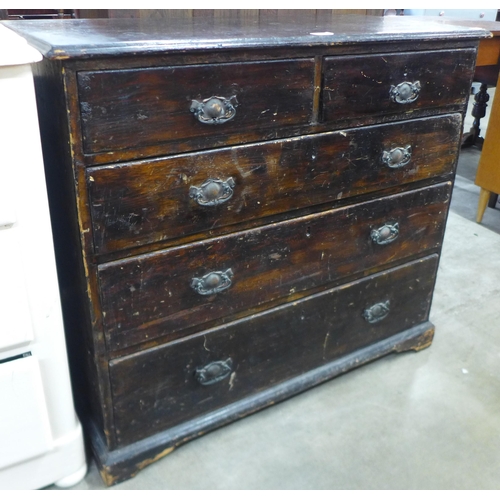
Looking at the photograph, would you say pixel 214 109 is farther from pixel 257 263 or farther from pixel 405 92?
pixel 405 92

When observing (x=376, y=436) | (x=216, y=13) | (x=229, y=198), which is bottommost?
(x=376, y=436)

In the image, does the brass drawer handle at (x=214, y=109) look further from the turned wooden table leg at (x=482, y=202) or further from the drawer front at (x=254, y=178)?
the turned wooden table leg at (x=482, y=202)

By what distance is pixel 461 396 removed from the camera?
4.87 feet

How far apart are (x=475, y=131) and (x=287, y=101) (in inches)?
113

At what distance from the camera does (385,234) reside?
1.36 m

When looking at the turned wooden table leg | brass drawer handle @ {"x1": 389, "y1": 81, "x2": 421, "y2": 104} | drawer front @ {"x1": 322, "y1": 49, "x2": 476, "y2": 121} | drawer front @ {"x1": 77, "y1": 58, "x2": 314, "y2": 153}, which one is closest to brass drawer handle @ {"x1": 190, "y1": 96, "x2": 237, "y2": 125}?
drawer front @ {"x1": 77, "y1": 58, "x2": 314, "y2": 153}

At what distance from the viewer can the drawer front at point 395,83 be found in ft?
3.64

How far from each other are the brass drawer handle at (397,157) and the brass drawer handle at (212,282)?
46cm

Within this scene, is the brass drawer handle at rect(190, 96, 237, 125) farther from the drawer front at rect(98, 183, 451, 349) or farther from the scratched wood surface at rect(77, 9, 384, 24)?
the scratched wood surface at rect(77, 9, 384, 24)

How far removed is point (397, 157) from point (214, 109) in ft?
1.67

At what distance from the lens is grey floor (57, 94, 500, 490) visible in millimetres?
1225

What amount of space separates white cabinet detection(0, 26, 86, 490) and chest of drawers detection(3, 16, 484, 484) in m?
0.06

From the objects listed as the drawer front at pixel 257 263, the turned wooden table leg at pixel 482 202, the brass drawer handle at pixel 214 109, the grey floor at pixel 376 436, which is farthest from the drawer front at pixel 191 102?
the turned wooden table leg at pixel 482 202

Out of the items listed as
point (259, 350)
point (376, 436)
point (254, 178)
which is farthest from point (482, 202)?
point (254, 178)
